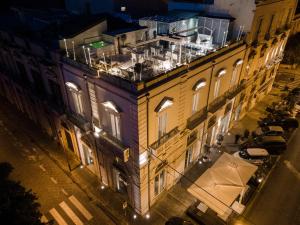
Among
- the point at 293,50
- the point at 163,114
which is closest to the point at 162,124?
the point at 163,114

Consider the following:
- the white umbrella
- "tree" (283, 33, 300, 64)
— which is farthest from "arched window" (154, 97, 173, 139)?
"tree" (283, 33, 300, 64)

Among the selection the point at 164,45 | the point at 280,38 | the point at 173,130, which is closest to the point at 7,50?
the point at 164,45

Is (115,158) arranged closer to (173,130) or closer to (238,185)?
(173,130)

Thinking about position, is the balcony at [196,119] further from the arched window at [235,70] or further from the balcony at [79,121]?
the balcony at [79,121]

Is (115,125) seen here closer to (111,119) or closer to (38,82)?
(111,119)

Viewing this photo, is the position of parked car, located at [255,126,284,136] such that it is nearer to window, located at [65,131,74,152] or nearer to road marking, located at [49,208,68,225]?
window, located at [65,131,74,152]

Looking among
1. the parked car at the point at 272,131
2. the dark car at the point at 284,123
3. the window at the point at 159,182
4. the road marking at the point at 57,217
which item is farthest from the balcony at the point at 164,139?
the dark car at the point at 284,123
